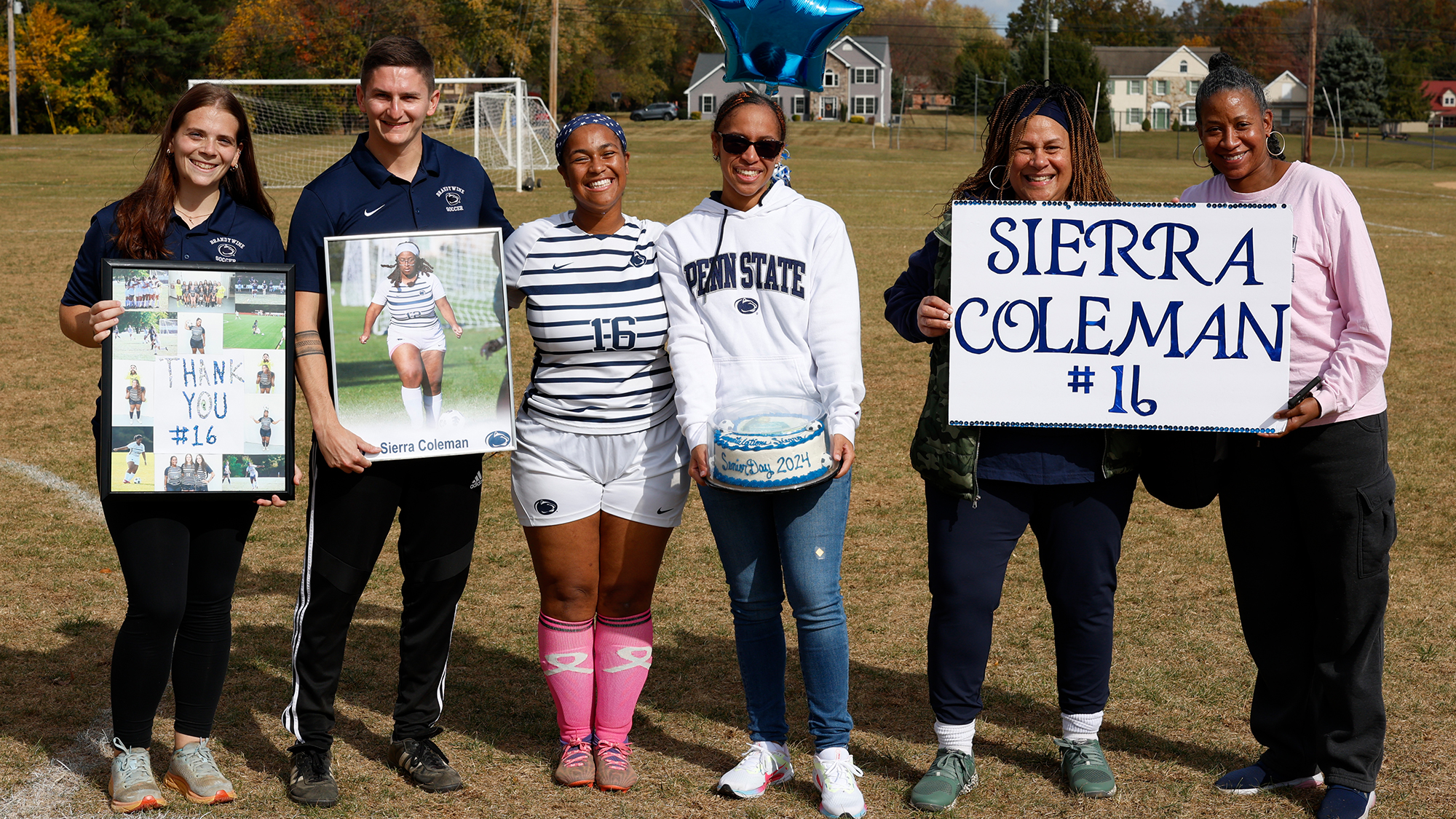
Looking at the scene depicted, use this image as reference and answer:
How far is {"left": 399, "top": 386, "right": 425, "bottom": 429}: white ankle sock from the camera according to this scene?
353cm

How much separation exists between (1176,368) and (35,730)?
12.5ft

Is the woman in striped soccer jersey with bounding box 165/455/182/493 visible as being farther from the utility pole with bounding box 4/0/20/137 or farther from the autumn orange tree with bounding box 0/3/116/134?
the autumn orange tree with bounding box 0/3/116/134

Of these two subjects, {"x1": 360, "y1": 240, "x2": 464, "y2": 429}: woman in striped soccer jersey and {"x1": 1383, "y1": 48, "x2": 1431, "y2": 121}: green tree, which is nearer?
{"x1": 360, "y1": 240, "x2": 464, "y2": 429}: woman in striped soccer jersey

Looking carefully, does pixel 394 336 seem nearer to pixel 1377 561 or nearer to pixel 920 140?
pixel 1377 561

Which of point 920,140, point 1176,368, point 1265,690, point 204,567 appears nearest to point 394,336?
point 204,567

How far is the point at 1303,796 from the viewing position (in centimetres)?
371

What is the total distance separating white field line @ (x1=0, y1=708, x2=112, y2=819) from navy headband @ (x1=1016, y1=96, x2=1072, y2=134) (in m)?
3.29

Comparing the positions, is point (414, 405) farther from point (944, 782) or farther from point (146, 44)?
point (146, 44)

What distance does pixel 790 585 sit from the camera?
3.60 meters

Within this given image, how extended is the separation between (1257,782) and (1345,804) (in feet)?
0.95

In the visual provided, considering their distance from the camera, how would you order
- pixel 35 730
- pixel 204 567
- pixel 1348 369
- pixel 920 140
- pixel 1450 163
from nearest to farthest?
pixel 1348 369, pixel 204 567, pixel 35 730, pixel 1450 163, pixel 920 140

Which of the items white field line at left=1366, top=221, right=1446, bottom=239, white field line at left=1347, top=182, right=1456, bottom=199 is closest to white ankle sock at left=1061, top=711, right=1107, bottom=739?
white field line at left=1366, top=221, right=1446, bottom=239

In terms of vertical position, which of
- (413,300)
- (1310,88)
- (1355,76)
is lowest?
(413,300)

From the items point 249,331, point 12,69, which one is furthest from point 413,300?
point 12,69
